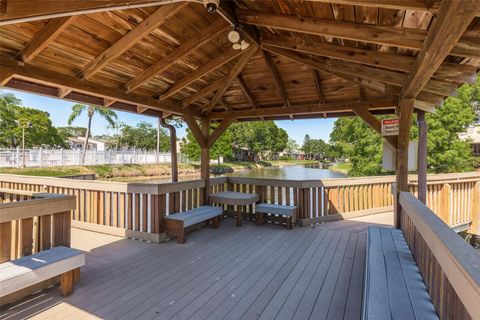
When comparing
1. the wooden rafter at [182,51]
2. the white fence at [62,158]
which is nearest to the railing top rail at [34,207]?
the wooden rafter at [182,51]

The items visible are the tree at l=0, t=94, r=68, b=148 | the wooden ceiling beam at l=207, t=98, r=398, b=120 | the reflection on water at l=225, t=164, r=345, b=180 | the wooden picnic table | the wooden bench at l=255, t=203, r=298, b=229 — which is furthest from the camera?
the tree at l=0, t=94, r=68, b=148

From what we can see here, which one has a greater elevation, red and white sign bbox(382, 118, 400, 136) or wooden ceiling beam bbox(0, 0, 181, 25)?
wooden ceiling beam bbox(0, 0, 181, 25)

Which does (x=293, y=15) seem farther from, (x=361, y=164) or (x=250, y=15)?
(x=361, y=164)

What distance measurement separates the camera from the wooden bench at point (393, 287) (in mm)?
1687

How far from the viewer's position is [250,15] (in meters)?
2.97

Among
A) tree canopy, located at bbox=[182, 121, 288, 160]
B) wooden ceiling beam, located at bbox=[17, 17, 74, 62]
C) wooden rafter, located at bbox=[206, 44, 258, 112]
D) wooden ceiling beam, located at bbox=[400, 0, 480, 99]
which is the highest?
tree canopy, located at bbox=[182, 121, 288, 160]

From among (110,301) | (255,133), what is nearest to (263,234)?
(110,301)

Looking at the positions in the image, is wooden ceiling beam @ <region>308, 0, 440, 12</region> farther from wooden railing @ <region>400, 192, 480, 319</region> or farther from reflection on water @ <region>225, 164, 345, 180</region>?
reflection on water @ <region>225, 164, 345, 180</region>

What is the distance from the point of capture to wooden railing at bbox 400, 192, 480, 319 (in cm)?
99

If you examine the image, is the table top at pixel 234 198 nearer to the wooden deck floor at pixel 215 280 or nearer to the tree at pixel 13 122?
the wooden deck floor at pixel 215 280

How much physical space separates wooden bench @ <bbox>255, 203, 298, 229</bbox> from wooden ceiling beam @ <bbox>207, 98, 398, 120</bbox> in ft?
6.31

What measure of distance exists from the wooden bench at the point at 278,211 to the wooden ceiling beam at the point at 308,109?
6.31 feet

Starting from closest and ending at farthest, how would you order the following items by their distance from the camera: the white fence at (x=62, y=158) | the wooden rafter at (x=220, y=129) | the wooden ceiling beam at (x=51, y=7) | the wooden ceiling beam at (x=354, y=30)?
1. the wooden ceiling beam at (x=51, y=7)
2. the wooden ceiling beam at (x=354, y=30)
3. the wooden rafter at (x=220, y=129)
4. the white fence at (x=62, y=158)

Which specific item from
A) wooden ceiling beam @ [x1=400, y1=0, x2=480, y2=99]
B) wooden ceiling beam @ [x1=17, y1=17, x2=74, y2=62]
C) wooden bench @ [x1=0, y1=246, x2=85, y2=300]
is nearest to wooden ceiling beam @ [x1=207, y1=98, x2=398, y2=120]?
wooden ceiling beam @ [x1=400, y1=0, x2=480, y2=99]
